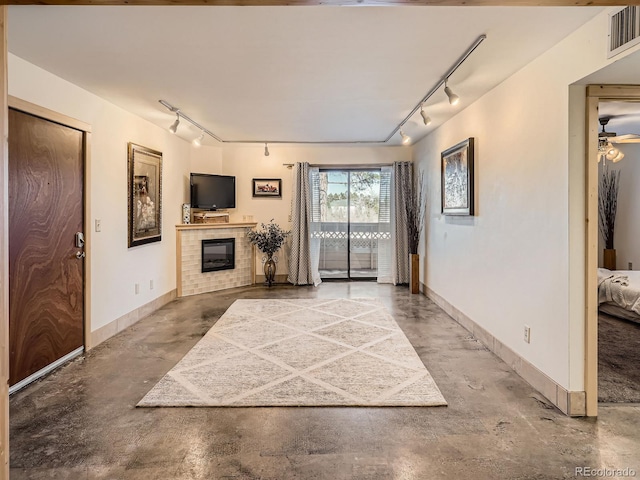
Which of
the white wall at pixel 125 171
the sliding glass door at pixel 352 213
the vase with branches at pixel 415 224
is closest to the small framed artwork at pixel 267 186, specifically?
the white wall at pixel 125 171

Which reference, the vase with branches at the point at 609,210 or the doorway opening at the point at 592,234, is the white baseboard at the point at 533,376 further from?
the vase with branches at the point at 609,210

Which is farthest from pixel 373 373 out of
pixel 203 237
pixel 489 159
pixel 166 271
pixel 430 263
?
pixel 203 237

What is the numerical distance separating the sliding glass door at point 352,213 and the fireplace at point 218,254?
1.68 m

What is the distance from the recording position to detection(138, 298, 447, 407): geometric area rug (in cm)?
256

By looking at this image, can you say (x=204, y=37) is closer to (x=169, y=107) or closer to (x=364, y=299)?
(x=169, y=107)

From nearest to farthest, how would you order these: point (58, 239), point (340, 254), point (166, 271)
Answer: point (58, 239) < point (166, 271) < point (340, 254)

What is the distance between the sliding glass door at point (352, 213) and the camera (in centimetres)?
710

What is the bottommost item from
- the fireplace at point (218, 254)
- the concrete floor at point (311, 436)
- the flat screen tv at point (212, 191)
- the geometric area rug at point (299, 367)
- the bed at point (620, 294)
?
the concrete floor at point (311, 436)

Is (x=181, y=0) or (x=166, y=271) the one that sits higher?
(x=181, y=0)

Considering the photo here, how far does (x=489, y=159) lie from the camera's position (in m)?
3.62

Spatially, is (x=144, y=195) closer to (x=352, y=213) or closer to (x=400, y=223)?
(x=352, y=213)

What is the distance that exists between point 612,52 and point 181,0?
213 cm

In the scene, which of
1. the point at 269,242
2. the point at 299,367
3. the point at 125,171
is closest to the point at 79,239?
the point at 125,171

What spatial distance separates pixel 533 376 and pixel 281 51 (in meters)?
2.94
